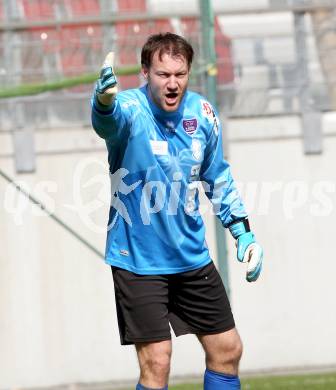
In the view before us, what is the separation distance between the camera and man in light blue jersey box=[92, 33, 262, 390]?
15.5ft

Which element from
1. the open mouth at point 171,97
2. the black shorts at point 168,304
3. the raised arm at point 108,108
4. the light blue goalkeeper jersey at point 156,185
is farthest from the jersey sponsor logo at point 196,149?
the black shorts at point 168,304

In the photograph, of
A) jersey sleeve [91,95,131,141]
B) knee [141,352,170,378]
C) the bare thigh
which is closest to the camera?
jersey sleeve [91,95,131,141]

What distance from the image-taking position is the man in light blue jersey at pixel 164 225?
472 centimetres

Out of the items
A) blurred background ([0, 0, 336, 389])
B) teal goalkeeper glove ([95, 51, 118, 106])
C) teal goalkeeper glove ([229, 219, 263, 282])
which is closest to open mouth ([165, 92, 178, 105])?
teal goalkeeper glove ([95, 51, 118, 106])

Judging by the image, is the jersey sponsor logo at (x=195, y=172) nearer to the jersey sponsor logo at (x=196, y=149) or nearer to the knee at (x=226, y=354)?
the jersey sponsor logo at (x=196, y=149)

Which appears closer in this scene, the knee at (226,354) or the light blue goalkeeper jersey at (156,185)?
the light blue goalkeeper jersey at (156,185)

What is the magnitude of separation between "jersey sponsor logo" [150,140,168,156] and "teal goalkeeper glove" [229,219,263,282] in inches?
22.6

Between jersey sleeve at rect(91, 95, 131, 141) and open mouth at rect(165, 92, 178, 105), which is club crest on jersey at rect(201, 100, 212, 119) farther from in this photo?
jersey sleeve at rect(91, 95, 131, 141)

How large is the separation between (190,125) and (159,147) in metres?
0.20

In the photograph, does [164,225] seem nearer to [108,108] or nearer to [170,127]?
[170,127]

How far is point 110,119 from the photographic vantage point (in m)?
4.50

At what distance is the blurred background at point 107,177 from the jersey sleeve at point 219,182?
3.33 m

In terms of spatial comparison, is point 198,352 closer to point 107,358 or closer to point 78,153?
point 107,358

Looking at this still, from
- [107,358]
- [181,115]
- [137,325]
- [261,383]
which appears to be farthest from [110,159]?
[107,358]
